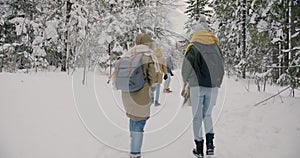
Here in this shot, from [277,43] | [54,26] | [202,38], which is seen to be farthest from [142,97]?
[54,26]

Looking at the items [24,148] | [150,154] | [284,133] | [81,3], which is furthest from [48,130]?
[81,3]

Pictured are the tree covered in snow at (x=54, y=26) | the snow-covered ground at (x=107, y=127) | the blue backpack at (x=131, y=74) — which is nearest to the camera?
the blue backpack at (x=131, y=74)

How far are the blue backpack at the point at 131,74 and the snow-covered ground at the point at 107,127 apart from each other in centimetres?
130

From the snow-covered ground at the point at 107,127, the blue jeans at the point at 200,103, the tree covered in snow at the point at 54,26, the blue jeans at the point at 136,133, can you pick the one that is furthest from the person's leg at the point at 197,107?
the tree covered in snow at the point at 54,26

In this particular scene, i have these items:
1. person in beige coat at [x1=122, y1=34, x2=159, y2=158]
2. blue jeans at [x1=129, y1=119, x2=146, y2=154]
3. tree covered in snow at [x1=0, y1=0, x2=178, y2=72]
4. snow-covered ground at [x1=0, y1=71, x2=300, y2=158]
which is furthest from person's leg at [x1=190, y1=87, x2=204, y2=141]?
tree covered in snow at [x1=0, y1=0, x2=178, y2=72]

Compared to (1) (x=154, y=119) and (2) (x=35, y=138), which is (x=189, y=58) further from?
(2) (x=35, y=138)

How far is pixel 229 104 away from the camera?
247 inches

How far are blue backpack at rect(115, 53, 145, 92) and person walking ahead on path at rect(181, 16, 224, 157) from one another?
76 cm

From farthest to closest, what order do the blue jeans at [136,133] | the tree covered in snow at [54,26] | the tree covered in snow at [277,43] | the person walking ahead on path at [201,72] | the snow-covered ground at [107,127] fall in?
the tree covered in snow at [54,26], the tree covered in snow at [277,43], the snow-covered ground at [107,127], the person walking ahead on path at [201,72], the blue jeans at [136,133]

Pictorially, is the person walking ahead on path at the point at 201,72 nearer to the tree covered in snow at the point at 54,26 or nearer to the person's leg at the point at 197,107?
the person's leg at the point at 197,107

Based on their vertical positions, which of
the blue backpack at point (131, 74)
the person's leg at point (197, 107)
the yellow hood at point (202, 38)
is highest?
the yellow hood at point (202, 38)

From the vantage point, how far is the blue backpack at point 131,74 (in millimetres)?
2875

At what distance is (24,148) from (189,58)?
2.87 m

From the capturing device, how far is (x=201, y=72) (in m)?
3.26
